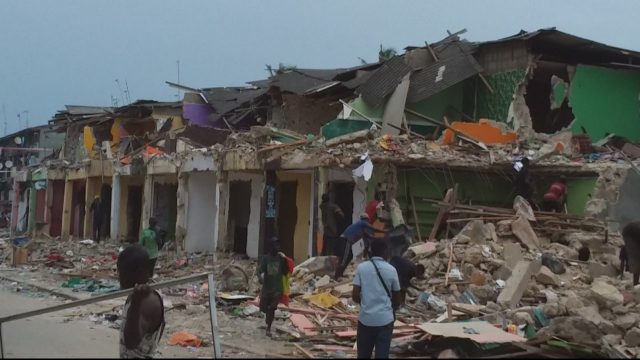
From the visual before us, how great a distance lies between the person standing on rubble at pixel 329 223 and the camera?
15.9 meters

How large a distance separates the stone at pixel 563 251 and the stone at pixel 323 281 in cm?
449

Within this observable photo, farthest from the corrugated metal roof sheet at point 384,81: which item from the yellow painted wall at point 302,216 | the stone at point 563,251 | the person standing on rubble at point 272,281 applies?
the person standing on rubble at point 272,281

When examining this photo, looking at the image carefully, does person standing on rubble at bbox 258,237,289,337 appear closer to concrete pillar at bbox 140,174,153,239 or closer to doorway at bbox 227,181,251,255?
doorway at bbox 227,181,251,255

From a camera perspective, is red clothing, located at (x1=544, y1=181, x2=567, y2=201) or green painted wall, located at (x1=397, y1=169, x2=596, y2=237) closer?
red clothing, located at (x1=544, y1=181, x2=567, y2=201)

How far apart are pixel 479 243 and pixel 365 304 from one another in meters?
7.94

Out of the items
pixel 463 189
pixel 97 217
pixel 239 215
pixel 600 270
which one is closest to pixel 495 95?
pixel 463 189

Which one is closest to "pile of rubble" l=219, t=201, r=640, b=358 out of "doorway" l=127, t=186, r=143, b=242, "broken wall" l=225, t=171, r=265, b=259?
"broken wall" l=225, t=171, r=265, b=259

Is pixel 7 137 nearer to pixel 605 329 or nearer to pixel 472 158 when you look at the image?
pixel 472 158

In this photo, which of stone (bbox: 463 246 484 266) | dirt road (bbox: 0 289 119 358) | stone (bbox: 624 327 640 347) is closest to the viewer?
dirt road (bbox: 0 289 119 358)

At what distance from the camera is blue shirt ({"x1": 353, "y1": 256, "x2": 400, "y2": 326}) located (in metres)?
6.70

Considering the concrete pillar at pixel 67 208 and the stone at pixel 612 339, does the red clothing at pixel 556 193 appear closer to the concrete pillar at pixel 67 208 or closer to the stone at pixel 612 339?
the stone at pixel 612 339

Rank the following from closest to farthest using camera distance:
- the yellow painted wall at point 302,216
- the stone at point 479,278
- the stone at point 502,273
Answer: the stone at point 479,278 < the stone at point 502,273 < the yellow painted wall at point 302,216

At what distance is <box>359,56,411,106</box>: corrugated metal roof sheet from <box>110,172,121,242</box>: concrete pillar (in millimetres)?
12585

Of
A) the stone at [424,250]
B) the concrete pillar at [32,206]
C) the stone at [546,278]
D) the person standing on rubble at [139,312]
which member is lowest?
the concrete pillar at [32,206]
